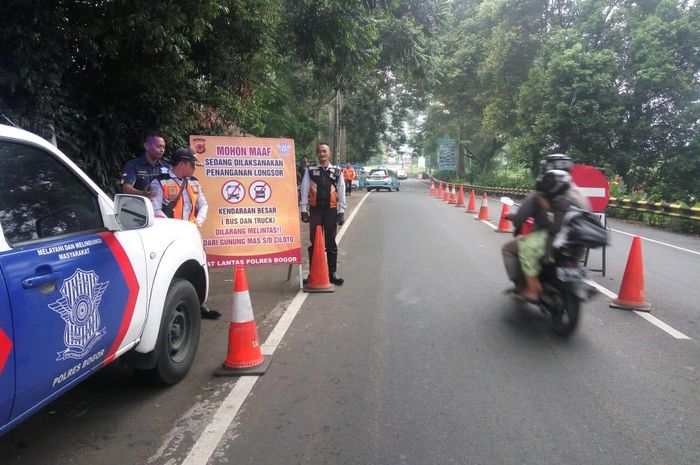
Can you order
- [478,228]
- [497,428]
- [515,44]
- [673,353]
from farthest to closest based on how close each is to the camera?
[515,44] < [478,228] < [673,353] < [497,428]

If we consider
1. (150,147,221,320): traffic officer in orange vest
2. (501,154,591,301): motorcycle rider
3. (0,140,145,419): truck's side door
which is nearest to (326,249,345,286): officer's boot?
(150,147,221,320): traffic officer in orange vest

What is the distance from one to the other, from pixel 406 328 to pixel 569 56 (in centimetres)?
2099

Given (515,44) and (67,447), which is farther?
(515,44)

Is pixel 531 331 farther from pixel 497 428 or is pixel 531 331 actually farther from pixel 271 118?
pixel 271 118

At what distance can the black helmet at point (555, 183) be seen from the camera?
211 inches

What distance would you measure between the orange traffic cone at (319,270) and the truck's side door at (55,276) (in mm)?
3883

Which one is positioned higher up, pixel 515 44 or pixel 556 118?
pixel 515 44

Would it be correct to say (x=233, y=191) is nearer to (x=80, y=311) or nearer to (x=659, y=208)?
(x=80, y=311)

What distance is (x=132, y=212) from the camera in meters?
3.36

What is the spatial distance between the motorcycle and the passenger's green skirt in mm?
92

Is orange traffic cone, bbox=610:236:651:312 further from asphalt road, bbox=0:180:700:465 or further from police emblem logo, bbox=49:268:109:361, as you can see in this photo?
police emblem logo, bbox=49:268:109:361

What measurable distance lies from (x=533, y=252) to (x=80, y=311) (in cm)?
419

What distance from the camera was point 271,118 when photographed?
16.4 meters

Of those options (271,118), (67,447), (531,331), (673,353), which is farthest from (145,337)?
(271,118)
